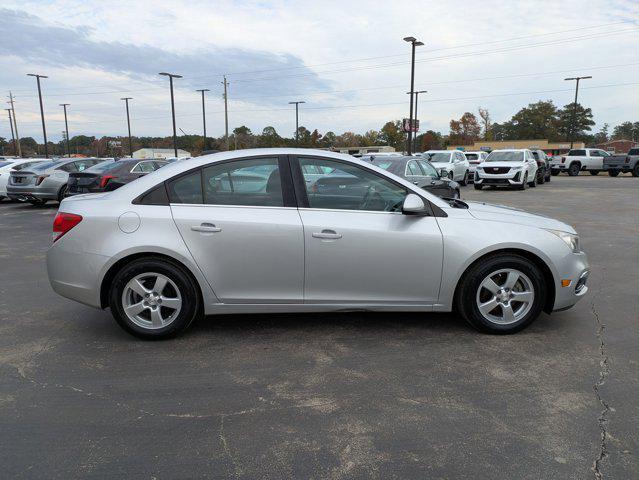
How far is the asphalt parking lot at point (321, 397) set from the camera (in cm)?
259

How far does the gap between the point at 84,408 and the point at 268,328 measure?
69.0 inches

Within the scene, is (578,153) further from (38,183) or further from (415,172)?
(38,183)

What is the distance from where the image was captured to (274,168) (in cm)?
426

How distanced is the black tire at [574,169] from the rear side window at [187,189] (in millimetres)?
37420

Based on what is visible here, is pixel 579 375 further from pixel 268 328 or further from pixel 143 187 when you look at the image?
pixel 143 187

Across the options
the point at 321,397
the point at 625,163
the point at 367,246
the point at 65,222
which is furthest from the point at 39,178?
the point at 625,163

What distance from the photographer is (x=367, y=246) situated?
408cm

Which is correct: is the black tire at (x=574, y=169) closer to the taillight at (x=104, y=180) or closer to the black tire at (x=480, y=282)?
the taillight at (x=104, y=180)

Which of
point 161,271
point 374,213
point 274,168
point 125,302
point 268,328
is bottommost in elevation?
point 268,328

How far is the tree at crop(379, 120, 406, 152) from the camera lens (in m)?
115

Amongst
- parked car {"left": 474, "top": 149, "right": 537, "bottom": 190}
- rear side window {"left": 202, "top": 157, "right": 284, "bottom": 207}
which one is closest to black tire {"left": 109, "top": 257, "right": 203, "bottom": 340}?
rear side window {"left": 202, "top": 157, "right": 284, "bottom": 207}

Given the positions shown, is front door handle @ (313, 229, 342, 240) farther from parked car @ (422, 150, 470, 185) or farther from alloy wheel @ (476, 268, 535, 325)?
parked car @ (422, 150, 470, 185)

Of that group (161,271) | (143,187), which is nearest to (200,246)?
(161,271)

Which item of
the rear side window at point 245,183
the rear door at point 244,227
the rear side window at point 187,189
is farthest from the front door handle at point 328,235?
the rear side window at point 187,189
